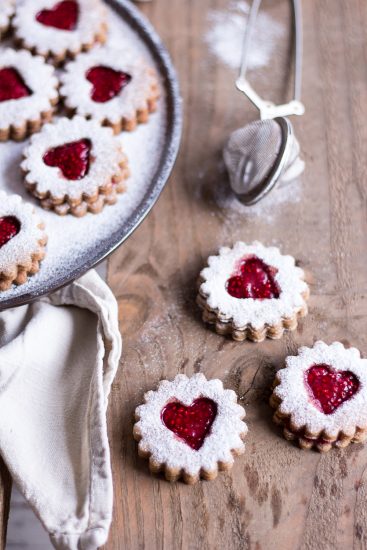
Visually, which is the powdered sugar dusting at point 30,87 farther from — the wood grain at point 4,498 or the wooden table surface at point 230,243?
the wood grain at point 4,498

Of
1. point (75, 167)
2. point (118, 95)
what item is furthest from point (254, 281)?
point (118, 95)

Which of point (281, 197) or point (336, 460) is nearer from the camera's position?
point (336, 460)

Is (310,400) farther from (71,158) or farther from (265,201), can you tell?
(71,158)

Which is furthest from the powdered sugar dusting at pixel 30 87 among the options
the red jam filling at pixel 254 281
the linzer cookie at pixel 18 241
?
the red jam filling at pixel 254 281

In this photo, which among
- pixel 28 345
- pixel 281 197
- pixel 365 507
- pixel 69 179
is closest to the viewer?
pixel 365 507

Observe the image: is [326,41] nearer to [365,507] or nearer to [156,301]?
[156,301]

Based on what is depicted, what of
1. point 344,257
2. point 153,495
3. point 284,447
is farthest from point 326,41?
point 153,495

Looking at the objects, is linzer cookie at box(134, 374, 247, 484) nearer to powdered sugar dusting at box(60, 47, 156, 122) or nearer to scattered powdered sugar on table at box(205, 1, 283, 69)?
powdered sugar dusting at box(60, 47, 156, 122)
